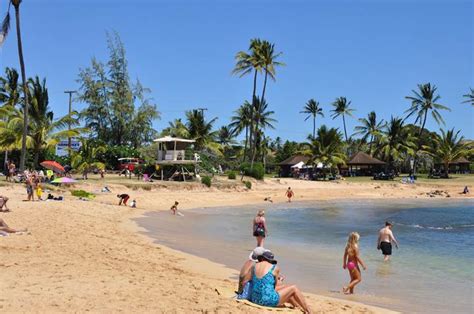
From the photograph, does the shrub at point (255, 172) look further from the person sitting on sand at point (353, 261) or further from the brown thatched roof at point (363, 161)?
the person sitting on sand at point (353, 261)

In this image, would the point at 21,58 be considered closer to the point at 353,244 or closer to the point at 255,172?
the point at 255,172

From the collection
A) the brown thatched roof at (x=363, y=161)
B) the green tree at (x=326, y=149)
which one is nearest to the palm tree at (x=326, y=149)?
the green tree at (x=326, y=149)

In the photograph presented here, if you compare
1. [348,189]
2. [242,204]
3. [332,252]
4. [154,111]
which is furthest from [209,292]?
[154,111]

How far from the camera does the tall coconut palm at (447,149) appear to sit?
200 feet

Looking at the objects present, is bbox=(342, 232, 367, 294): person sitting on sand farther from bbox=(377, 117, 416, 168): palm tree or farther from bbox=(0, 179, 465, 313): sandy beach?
bbox=(377, 117, 416, 168): palm tree

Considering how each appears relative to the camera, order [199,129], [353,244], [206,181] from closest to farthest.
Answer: [353,244]
[206,181]
[199,129]

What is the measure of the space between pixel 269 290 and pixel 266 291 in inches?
1.7

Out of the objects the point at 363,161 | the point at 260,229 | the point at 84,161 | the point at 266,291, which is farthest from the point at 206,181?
the point at 363,161

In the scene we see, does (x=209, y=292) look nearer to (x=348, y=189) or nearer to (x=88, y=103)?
(x=348, y=189)

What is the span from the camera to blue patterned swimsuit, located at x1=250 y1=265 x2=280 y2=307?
6.34 metres

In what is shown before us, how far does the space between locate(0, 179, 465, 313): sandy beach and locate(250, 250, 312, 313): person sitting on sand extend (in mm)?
282

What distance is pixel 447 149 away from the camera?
60.8 meters

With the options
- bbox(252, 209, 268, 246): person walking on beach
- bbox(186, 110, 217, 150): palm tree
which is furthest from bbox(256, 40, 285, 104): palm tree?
bbox(252, 209, 268, 246): person walking on beach

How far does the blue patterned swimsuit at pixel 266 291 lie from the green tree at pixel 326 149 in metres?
48.0
